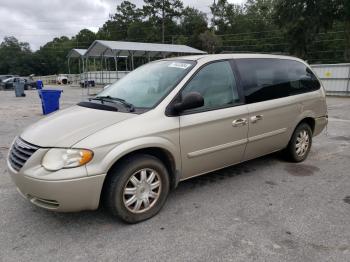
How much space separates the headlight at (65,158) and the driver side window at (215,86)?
4.27 feet

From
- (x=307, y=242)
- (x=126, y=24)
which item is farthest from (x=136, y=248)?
(x=126, y=24)

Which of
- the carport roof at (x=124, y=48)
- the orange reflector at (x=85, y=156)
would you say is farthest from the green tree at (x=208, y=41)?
the orange reflector at (x=85, y=156)

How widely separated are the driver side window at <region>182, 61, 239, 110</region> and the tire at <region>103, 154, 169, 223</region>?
0.90 metres

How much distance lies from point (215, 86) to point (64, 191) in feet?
6.94

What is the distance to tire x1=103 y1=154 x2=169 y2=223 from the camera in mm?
3010

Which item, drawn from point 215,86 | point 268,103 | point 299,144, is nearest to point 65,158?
point 215,86

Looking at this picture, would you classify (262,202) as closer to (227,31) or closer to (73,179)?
Answer: (73,179)

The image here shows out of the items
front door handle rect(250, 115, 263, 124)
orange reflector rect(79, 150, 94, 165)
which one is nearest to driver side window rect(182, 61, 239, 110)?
front door handle rect(250, 115, 263, 124)

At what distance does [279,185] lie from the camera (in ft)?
13.9

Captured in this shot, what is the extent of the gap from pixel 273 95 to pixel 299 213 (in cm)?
174

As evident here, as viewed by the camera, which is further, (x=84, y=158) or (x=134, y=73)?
(x=134, y=73)

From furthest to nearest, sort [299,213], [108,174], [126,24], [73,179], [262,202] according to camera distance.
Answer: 1. [126,24]
2. [262,202]
3. [299,213]
4. [108,174]
5. [73,179]

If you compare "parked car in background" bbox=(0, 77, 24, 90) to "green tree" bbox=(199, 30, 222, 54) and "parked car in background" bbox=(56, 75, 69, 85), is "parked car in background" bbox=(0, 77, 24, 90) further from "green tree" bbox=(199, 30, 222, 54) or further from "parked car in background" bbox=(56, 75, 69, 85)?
"green tree" bbox=(199, 30, 222, 54)

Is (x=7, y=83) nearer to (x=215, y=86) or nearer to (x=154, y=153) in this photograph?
(x=215, y=86)
